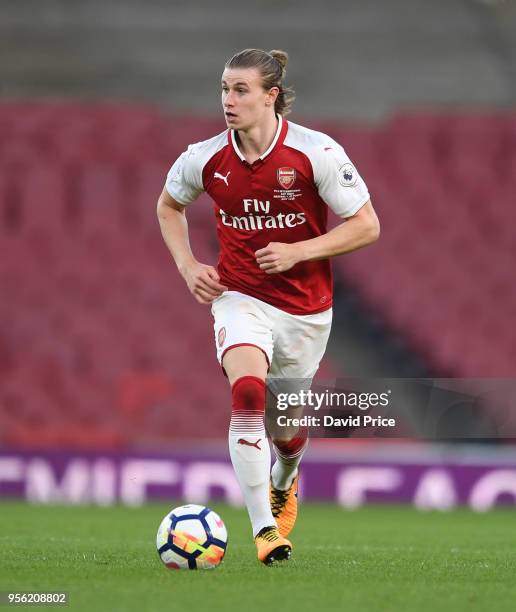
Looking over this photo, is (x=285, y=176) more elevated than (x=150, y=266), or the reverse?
(x=150, y=266)

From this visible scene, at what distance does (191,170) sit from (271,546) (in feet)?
5.46

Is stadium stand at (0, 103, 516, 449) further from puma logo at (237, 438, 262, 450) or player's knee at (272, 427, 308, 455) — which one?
puma logo at (237, 438, 262, 450)

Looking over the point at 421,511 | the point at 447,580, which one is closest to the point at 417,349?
the point at 421,511

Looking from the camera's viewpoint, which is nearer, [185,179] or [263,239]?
[263,239]

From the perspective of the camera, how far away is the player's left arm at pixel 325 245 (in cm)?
527

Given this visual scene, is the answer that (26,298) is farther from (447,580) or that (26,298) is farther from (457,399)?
(447,580)

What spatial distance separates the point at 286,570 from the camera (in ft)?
17.0

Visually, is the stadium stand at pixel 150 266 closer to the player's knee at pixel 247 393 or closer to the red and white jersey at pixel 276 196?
the red and white jersey at pixel 276 196

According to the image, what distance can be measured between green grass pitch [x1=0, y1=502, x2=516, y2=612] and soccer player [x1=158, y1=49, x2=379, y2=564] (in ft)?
1.47

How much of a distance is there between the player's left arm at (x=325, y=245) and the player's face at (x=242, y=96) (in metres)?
0.55

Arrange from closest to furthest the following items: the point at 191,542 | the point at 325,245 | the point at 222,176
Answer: the point at 191,542 → the point at 325,245 → the point at 222,176

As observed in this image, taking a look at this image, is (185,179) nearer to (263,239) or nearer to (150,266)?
(263,239)

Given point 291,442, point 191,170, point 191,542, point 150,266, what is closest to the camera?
point 191,542

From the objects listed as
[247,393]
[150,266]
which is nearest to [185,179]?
[247,393]
